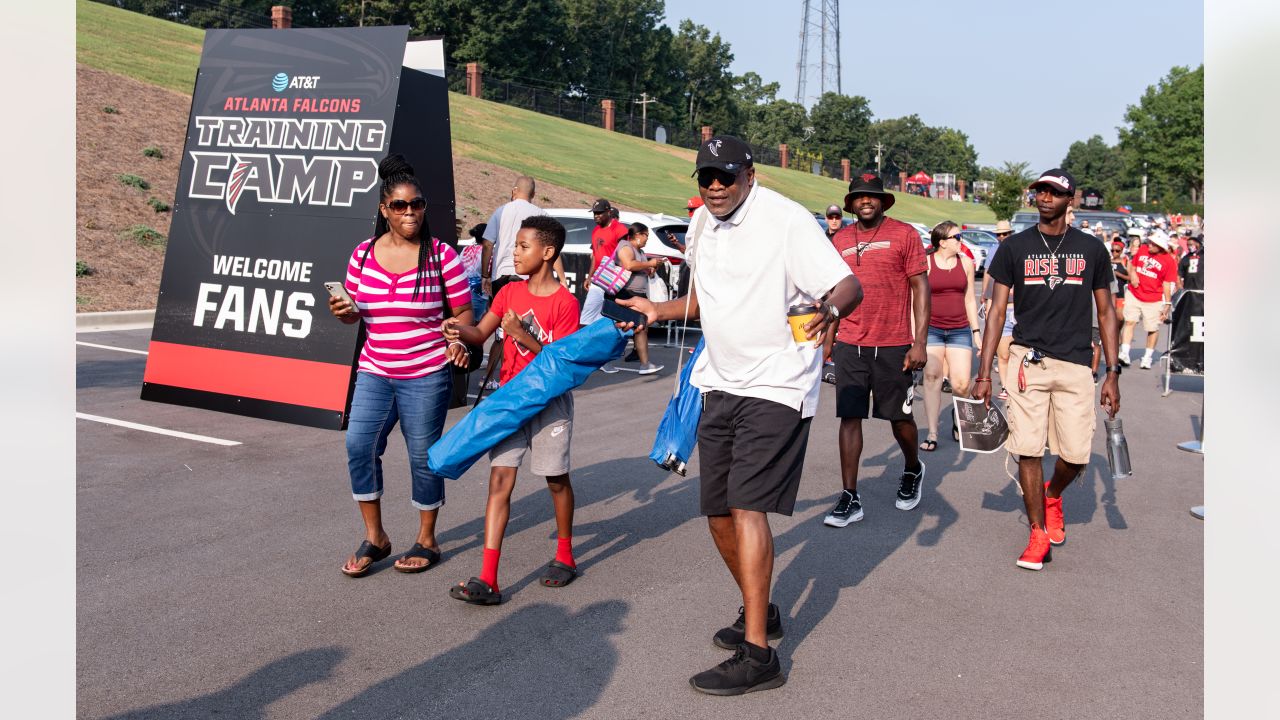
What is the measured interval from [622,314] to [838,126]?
112 meters

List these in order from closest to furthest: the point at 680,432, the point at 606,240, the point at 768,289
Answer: the point at 768,289, the point at 680,432, the point at 606,240

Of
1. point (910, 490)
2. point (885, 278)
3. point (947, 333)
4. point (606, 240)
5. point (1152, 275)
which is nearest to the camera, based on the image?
point (885, 278)

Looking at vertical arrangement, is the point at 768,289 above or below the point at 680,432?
above

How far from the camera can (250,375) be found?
9570 millimetres

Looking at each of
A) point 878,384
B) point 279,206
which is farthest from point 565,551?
point 279,206

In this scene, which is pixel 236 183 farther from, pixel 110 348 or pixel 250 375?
pixel 110 348

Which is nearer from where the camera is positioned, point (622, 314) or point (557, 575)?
point (622, 314)

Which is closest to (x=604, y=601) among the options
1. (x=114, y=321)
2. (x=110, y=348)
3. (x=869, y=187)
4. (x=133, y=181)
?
(x=869, y=187)

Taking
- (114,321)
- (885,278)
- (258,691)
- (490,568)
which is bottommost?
(258,691)

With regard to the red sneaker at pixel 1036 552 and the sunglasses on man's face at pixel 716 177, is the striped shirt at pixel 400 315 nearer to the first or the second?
the sunglasses on man's face at pixel 716 177

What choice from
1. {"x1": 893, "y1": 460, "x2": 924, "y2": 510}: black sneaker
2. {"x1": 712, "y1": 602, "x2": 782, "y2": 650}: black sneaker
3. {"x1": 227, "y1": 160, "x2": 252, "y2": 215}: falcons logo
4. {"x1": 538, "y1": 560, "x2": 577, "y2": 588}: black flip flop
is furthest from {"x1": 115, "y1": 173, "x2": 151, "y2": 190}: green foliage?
{"x1": 712, "y1": 602, "x2": 782, "y2": 650}: black sneaker

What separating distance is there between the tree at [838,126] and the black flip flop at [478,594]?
358 feet

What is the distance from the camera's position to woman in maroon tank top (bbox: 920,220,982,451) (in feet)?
30.8

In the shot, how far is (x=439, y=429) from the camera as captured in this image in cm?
562
